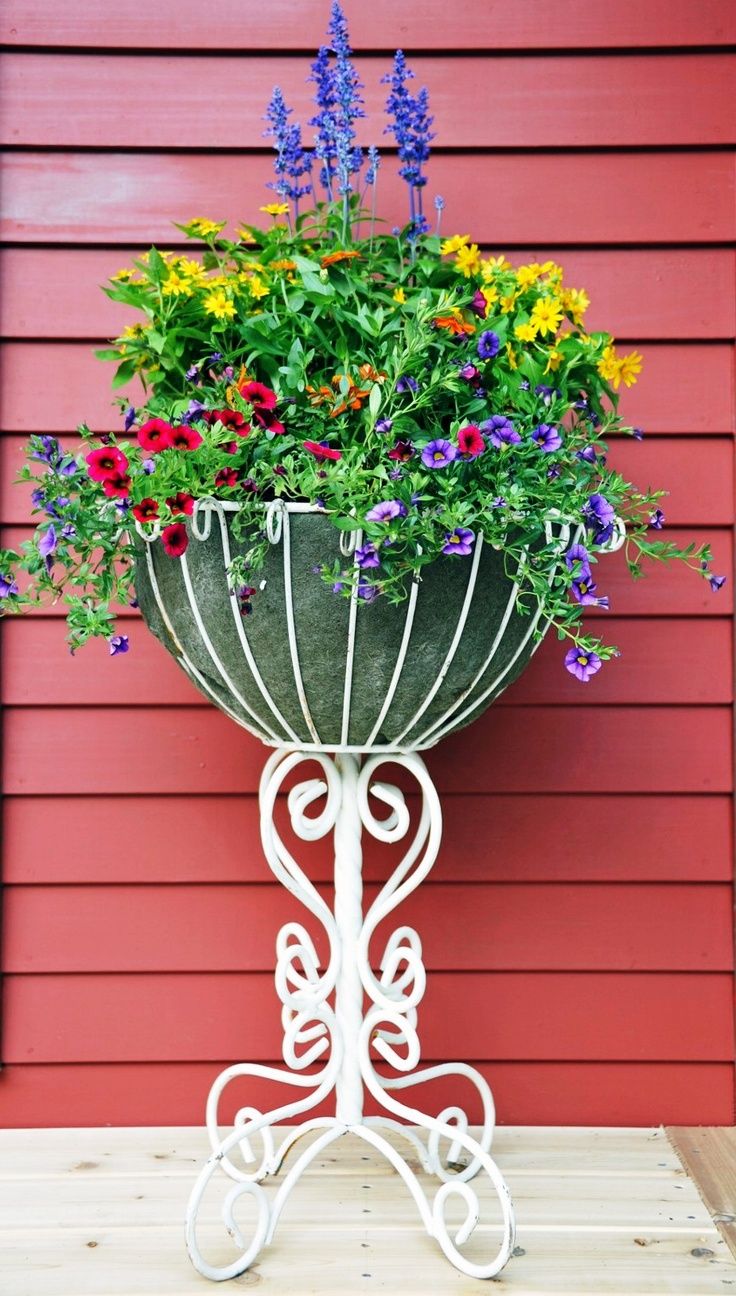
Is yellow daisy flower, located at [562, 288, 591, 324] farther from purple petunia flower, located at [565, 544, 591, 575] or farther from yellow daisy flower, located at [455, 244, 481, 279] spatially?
purple petunia flower, located at [565, 544, 591, 575]

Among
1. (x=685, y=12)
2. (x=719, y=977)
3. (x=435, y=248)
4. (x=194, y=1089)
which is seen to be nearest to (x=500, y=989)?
(x=719, y=977)

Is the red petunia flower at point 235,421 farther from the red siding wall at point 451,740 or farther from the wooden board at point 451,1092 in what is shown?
the wooden board at point 451,1092

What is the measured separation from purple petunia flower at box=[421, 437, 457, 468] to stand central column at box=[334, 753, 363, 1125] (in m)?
0.47

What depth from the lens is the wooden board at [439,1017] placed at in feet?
6.22

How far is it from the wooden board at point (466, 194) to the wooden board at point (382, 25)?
0.60 feet

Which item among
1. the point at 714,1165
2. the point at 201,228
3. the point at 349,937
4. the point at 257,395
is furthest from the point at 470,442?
the point at 714,1165

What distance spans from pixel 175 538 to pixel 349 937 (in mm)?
630

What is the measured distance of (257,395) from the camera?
128 centimetres

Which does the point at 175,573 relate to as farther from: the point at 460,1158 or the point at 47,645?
the point at 460,1158

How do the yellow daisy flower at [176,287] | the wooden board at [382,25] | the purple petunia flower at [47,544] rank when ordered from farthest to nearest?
the wooden board at [382,25] < the yellow daisy flower at [176,287] < the purple petunia flower at [47,544]

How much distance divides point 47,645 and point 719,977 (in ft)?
4.22

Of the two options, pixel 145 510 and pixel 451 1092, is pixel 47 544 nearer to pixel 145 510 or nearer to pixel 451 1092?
pixel 145 510

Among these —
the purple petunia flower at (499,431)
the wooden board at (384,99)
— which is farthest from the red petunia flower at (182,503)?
the wooden board at (384,99)

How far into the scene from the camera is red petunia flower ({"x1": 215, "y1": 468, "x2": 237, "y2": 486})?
4.18 feet
